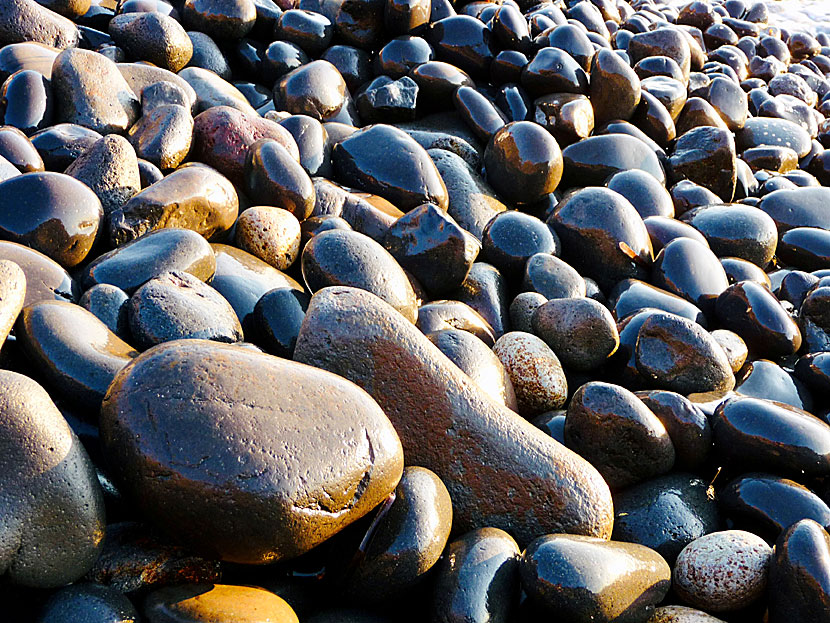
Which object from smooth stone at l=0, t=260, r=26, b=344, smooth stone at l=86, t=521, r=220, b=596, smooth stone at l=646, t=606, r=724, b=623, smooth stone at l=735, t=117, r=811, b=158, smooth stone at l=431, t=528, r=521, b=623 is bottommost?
smooth stone at l=86, t=521, r=220, b=596

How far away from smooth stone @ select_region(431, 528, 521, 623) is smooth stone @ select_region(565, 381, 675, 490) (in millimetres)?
842

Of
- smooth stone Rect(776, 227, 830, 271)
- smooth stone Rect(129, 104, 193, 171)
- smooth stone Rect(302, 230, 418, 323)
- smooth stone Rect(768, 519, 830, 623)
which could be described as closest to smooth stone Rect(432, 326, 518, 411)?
smooth stone Rect(302, 230, 418, 323)

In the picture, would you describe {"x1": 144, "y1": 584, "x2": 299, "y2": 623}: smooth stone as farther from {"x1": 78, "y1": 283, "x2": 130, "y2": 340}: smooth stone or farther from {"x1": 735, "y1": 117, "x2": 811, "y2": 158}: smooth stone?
{"x1": 735, "y1": 117, "x2": 811, "y2": 158}: smooth stone

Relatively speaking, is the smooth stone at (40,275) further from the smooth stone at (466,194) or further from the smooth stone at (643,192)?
the smooth stone at (643,192)

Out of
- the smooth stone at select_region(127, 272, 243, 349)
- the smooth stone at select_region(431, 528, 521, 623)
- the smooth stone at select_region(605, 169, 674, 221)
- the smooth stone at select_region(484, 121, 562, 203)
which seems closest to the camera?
the smooth stone at select_region(431, 528, 521, 623)

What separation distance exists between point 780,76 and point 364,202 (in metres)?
7.67

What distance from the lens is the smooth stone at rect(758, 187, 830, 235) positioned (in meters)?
6.14

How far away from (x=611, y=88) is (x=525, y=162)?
1.73m

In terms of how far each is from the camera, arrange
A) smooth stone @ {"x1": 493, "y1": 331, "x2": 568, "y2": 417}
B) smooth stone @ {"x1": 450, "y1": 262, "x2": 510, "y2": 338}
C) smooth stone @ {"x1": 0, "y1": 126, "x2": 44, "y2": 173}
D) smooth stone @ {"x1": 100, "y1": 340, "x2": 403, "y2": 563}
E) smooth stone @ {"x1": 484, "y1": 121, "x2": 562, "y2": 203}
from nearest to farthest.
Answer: smooth stone @ {"x1": 100, "y1": 340, "x2": 403, "y2": 563}
smooth stone @ {"x1": 493, "y1": 331, "x2": 568, "y2": 417}
smooth stone @ {"x1": 0, "y1": 126, "x2": 44, "y2": 173}
smooth stone @ {"x1": 450, "y1": 262, "x2": 510, "y2": 338}
smooth stone @ {"x1": 484, "y1": 121, "x2": 562, "y2": 203}

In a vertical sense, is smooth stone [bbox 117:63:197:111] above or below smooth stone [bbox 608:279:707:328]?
below

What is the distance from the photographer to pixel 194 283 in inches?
133

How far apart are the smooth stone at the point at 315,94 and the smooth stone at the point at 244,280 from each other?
2.43m

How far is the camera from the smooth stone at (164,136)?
178 inches

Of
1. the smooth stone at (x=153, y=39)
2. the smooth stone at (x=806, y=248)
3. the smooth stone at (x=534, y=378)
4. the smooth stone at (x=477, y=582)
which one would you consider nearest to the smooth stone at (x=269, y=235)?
the smooth stone at (x=534, y=378)
